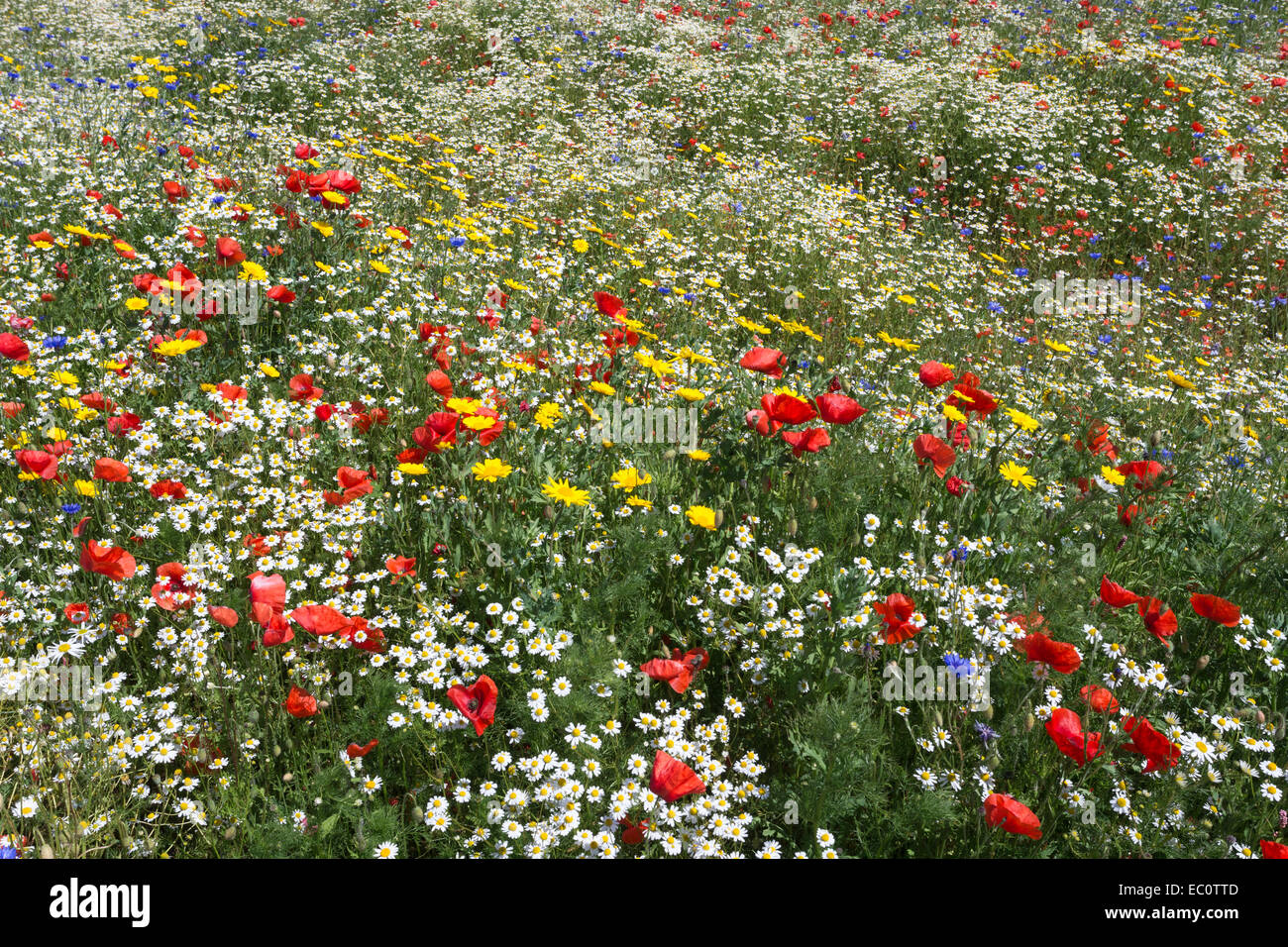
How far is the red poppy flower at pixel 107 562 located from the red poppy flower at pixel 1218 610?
109 inches

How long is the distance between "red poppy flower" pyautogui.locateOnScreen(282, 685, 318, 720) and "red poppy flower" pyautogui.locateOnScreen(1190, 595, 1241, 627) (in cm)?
220

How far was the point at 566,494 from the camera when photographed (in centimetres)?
248

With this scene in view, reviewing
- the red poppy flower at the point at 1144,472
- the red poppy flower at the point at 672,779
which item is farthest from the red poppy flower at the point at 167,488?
the red poppy flower at the point at 1144,472

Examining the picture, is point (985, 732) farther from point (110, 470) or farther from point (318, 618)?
point (110, 470)

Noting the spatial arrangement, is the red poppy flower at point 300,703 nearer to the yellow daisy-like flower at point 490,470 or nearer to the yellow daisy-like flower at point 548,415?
the yellow daisy-like flower at point 490,470

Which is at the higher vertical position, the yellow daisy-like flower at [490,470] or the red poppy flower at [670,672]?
the yellow daisy-like flower at [490,470]

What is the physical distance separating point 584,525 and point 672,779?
110 centimetres

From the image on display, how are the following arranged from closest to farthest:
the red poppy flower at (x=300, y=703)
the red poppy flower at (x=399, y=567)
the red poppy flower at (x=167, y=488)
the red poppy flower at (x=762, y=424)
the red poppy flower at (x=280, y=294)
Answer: the red poppy flower at (x=300, y=703)
the red poppy flower at (x=399, y=567)
the red poppy flower at (x=167, y=488)
the red poppy flower at (x=762, y=424)
the red poppy flower at (x=280, y=294)

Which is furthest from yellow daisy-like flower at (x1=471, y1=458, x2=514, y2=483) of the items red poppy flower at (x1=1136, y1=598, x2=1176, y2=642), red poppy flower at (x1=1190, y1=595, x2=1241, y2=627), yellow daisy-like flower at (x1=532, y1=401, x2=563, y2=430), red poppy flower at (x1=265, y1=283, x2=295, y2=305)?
red poppy flower at (x1=1190, y1=595, x2=1241, y2=627)

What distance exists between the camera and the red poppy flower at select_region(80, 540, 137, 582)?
2.09m

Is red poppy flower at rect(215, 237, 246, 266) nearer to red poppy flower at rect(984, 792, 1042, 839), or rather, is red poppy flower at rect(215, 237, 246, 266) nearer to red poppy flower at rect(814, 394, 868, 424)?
red poppy flower at rect(814, 394, 868, 424)

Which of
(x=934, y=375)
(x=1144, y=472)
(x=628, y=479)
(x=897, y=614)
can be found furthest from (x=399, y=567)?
(x=1144, y=472)

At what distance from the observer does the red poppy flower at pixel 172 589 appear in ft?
6.87
